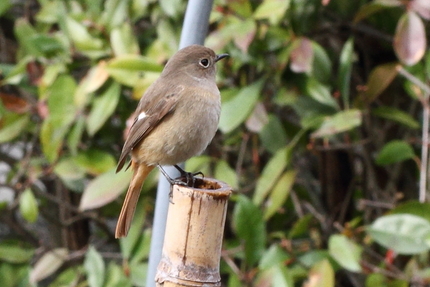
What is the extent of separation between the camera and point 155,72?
3105 millimetres

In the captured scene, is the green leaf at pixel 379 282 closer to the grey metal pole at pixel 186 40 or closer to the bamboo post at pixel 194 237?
the grey metal pole at pixel 186 40

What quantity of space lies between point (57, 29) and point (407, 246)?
2.65m

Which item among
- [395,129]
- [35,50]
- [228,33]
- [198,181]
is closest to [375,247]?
[395,129]

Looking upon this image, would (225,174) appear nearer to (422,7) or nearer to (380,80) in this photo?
(380,80)

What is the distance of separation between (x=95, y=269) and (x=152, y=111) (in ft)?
3.60

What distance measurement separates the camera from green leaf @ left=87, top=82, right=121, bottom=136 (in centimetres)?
322

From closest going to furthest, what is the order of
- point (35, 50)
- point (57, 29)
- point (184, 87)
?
point (184, 87) → point (35, 50) → point (57, 29)

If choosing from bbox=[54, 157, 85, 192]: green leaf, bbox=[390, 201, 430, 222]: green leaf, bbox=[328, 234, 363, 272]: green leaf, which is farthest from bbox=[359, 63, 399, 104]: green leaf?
bbox=[54, 157, 85, 192]: green leaf

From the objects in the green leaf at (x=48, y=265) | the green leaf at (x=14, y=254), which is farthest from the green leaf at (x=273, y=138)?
the green leaf at (x=14, y=254)

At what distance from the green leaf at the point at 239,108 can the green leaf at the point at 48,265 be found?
1.48 meters

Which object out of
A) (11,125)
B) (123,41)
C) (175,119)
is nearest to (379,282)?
(175,119)

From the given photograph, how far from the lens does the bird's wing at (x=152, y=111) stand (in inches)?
104

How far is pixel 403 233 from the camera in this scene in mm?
2811

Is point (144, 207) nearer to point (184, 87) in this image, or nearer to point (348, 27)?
point (184, 87)
